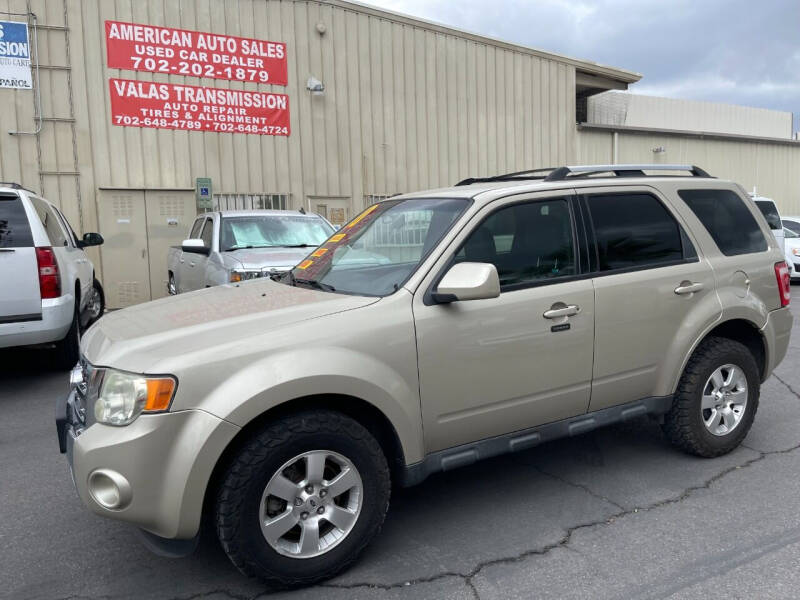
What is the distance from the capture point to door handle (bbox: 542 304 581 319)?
3404 millimetres

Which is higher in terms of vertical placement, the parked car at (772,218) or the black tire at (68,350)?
the parked car at (772,218)

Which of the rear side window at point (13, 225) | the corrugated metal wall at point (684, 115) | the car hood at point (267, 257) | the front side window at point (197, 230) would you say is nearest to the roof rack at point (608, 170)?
the car hood at point (267, 257)

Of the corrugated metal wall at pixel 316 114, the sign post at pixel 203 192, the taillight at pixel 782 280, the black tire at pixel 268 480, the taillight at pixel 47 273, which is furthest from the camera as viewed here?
the sign post at pixel 203 192

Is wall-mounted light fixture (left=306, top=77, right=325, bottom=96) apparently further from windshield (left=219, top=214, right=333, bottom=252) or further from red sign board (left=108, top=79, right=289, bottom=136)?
windshield (left=219, top=214, right=333, bottom=252)

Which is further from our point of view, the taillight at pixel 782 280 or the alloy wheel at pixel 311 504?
the taillight at pixel 782 280

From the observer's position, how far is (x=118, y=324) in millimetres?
3203

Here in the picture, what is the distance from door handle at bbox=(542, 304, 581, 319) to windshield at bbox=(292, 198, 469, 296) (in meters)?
0.69

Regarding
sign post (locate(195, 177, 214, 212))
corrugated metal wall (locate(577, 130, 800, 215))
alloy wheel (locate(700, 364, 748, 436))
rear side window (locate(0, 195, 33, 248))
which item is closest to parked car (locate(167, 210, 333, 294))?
rear side window (locate(0, 195, 33, 248))

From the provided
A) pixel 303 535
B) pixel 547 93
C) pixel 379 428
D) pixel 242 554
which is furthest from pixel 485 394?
pixel 547 93

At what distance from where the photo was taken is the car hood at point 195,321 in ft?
8.81

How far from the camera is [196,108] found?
43.7 ft

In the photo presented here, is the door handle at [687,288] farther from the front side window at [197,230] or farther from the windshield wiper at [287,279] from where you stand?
the front side window at [197,230]

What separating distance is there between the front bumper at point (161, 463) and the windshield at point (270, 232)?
232 inches

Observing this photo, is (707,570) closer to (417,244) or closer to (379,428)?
(379,428)
